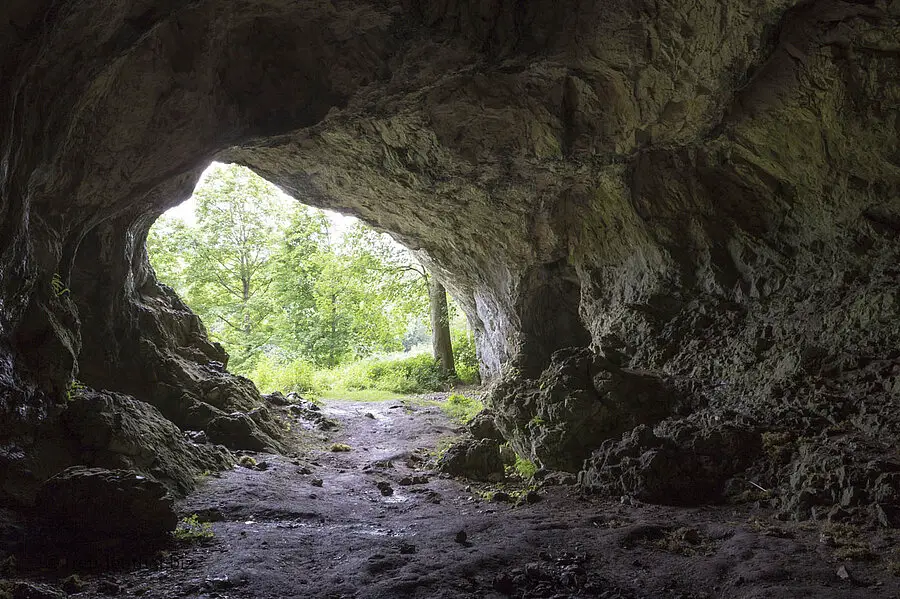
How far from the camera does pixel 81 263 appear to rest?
8.96m

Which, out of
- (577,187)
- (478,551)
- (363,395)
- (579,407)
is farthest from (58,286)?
(363,395)

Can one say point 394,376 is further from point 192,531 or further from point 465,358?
point 192,531

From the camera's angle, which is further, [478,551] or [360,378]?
[360,378]

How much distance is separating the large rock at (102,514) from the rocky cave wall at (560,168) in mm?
796

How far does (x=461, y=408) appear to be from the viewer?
564 inches

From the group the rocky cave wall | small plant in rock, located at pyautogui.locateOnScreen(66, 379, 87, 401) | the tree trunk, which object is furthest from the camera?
the tree trunk

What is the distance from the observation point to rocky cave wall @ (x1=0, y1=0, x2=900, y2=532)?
582 centimetres

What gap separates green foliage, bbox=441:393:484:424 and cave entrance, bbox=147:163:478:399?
4.18 m

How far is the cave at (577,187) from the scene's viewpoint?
5195mm

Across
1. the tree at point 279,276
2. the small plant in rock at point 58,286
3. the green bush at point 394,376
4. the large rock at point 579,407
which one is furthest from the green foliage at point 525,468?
the tree at point 279,276

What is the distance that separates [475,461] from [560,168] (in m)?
5.03

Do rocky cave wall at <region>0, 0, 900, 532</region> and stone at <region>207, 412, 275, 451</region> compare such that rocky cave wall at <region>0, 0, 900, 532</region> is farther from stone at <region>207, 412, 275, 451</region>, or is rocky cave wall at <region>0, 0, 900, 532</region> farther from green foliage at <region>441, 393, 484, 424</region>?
green foliage at <region>441, 393, 484, 424</region>

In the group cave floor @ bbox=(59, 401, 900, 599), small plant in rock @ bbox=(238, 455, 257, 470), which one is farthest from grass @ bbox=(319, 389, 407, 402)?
cave floor @ bbox=(59, 401, 900, 599)

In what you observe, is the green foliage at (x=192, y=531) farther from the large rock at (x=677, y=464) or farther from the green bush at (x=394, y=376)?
the green bush at (x=394, y=376)
